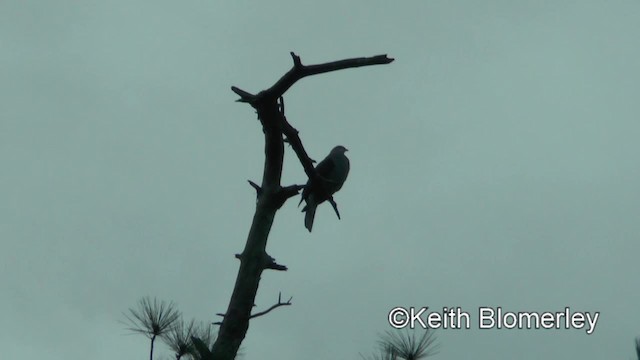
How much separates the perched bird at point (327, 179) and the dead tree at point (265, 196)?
27.9 inches

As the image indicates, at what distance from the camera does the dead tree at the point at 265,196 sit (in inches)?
153

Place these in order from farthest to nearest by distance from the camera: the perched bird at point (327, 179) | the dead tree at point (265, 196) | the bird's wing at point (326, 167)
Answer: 1. the bird's wing at point (326, 167)
2. the perched bird at point (327, 179)
3. the dead tree at point (265, 196)

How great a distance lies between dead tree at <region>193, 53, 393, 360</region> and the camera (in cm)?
388

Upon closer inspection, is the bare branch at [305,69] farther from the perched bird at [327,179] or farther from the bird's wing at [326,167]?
the bird's wing at [326,167]

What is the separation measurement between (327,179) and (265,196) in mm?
1556

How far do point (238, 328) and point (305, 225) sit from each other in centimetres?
142

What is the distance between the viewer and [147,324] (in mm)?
6867

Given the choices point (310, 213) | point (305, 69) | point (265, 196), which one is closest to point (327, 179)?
point (310, 213)

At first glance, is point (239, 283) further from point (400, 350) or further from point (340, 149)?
point (340, 149)

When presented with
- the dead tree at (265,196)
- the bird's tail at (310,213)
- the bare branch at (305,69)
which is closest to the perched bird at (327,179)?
the bird's tail at (310,213)

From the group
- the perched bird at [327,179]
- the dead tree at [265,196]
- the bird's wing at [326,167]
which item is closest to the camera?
the dead tree at [265,196]

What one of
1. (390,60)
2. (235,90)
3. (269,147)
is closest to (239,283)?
(269,147)

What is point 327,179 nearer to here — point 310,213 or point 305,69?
point 310,213

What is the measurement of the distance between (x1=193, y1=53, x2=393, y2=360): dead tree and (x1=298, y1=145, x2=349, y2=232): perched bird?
708mm
